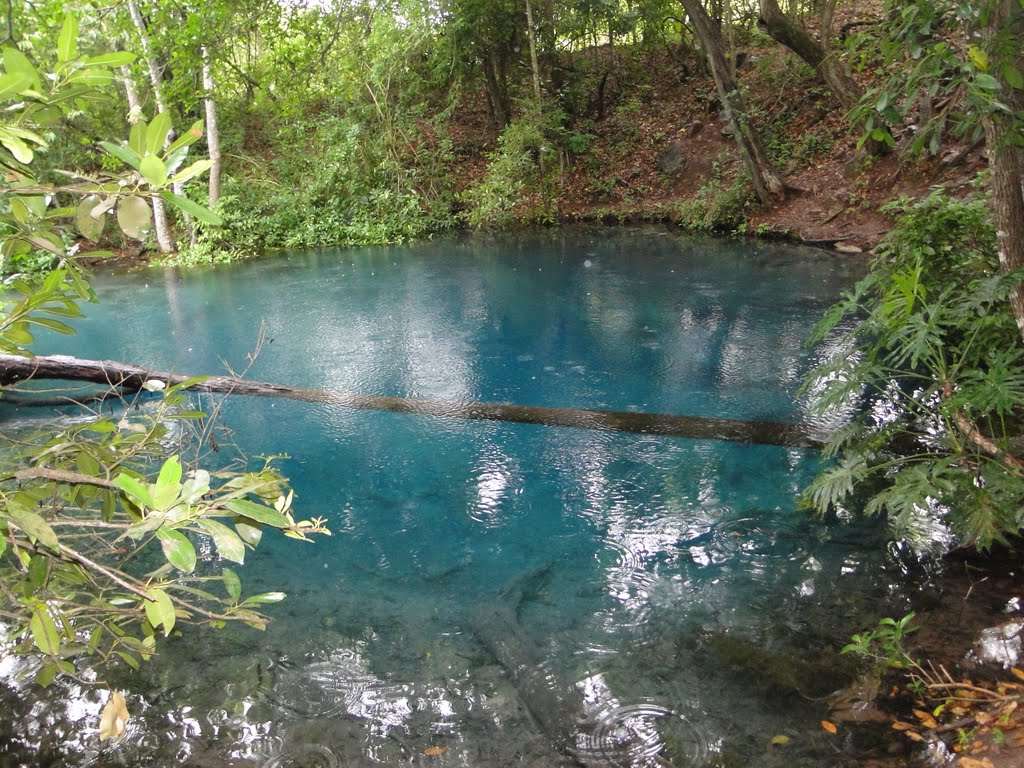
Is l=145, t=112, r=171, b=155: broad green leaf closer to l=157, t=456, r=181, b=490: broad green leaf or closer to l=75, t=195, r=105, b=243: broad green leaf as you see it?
l=75, t=195, r=105, b=243: broad green leaf

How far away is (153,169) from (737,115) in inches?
436

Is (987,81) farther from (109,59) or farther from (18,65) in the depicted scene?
(18,65)

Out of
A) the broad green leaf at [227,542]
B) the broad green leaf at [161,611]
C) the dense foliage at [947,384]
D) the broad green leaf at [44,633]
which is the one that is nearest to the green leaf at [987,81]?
the dense foliage at [947,384]

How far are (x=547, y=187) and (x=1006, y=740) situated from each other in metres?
13.1

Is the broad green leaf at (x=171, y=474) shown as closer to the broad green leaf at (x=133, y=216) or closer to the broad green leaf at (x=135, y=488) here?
the broad green leaf at (x=135, y=488)

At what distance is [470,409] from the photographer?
17.7 ft

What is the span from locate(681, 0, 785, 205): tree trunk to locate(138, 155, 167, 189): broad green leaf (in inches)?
392

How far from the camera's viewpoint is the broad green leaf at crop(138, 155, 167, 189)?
4.09 feet

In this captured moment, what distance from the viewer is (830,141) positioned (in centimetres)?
1190

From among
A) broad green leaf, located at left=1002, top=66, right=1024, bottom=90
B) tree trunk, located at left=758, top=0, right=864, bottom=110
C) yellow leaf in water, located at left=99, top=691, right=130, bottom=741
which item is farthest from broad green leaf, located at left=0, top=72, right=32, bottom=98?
tree trunk, located at left=758, top=0, right=864, bottom=110

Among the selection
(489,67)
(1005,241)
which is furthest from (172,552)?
(489,67)

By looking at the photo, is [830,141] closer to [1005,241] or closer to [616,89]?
[616,89]

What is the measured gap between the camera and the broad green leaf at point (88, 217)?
1.37m

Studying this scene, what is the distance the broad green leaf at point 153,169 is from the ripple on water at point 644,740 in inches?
84.8
